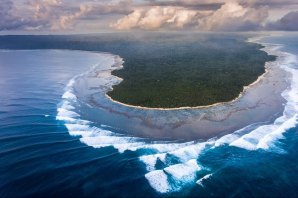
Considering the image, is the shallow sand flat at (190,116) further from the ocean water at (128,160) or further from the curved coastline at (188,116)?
the ocean water at (128,160)

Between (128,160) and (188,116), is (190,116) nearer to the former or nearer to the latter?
(188,116)

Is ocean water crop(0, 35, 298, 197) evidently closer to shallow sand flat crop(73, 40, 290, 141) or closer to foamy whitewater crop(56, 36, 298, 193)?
foamy whitewater crop(56, 36, 298, 193)

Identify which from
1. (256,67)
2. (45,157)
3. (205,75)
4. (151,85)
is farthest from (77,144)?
(256,67)

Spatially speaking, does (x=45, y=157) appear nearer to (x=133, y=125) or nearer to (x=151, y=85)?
(x=133, y=125)

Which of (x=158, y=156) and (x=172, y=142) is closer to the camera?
(x=158, y=156)

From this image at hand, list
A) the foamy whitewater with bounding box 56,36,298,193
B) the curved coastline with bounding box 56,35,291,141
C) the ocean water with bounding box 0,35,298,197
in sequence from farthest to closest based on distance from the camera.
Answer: the curved coastline with bounding box 56,35,291,141 < the foamy whitewater with bounding box 56,36,298,193 < the ocean water with bounding box 0,35,298,197

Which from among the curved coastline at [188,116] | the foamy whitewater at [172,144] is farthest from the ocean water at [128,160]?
the curved coastline at [188,116]

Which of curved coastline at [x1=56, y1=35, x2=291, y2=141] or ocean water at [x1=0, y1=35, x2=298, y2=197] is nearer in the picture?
ocean water at [x1=0, y1=35, x2=298, y2=197]

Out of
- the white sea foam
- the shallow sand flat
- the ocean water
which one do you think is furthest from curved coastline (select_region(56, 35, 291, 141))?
the white sea foam
